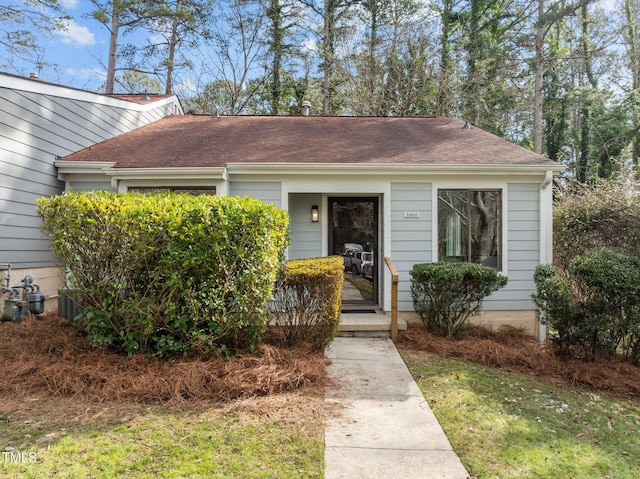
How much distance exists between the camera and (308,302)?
4457 mm

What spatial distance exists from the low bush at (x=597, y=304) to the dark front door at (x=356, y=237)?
285 centimetres

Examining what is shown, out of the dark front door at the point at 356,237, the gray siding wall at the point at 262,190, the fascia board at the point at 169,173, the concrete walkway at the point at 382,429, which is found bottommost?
the concrete walkway at the point at 382,429

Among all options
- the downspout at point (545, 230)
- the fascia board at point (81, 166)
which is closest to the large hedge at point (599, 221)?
the downspout at point (545, 230)

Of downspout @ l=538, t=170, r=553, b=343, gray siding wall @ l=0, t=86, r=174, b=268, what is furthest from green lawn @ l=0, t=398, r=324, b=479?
downspout @ l=538, t=170, r=553, b=343

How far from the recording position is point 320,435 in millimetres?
2934

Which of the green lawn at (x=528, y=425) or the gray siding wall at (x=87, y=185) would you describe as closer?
the green lawn at (x=528, y=425)

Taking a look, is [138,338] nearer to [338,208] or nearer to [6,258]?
[6,258]

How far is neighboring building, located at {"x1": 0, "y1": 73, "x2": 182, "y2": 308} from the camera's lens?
17.4 ft

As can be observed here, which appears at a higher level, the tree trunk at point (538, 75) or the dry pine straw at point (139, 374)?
the tree trunk at point (538, 75)

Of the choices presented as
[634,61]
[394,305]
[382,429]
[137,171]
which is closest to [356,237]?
[394,305]

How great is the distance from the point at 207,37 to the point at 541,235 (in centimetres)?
1670

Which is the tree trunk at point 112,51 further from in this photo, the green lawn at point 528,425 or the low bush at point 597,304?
the low bush at point 597,304

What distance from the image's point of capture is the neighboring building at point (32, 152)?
5.30 m

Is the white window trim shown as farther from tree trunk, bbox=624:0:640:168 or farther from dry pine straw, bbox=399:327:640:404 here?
tree trunk, bbox=624:0:640:168
